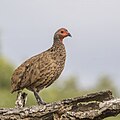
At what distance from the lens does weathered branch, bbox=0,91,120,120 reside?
9695 mm

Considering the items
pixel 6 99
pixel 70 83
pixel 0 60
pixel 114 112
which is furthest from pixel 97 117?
pixel 70 83

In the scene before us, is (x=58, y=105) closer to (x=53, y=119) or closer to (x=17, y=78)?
(x=53, y=119)

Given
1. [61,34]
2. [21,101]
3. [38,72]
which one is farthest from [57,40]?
[21,101]

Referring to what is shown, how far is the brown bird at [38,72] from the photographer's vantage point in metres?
13.3

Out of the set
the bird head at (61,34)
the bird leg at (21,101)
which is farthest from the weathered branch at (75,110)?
the bird head at (61,34)

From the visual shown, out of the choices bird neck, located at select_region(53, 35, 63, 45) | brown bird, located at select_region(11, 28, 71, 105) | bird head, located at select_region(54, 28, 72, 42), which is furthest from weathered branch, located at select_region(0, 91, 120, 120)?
bird neck, located at select_region(53, 35, 63, 45)

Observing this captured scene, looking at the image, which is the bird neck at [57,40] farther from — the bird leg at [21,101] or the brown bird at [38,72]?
the bird leg at [21,101]

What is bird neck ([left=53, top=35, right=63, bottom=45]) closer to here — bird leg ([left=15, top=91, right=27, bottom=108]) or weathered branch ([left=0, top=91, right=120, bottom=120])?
bird leg ([left=15, top=91, right=27, bottom=108])

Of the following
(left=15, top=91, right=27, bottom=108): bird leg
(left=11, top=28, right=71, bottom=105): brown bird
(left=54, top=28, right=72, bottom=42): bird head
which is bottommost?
(left=15, top=91, right=27, bottom=108): bird leg

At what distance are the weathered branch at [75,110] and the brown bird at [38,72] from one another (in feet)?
10.4

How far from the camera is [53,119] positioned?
9.88 m

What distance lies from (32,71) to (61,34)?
3.86 ft

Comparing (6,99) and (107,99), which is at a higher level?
(6,99)

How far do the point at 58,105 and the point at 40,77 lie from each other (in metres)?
3.62
